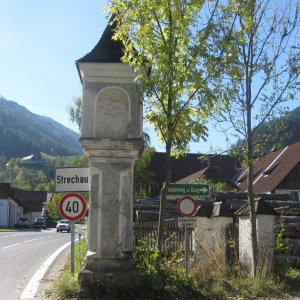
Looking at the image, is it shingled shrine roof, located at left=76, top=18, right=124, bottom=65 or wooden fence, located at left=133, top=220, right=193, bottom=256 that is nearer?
shingled shrine roof, located at left=76, top=18, right=124, bottom=65

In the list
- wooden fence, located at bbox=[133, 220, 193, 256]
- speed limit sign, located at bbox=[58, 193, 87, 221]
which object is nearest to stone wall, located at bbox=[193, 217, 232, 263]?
wooden fence, located at bbox=[133, 220, 193, 256]

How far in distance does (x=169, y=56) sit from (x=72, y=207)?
380 centimetres

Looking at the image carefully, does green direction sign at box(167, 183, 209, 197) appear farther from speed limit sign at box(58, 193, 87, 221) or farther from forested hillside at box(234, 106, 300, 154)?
speed limit sign at box(58, 193, 87, 221)

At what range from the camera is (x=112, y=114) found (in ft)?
36.3

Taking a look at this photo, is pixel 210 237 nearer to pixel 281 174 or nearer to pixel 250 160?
pixel 250 160

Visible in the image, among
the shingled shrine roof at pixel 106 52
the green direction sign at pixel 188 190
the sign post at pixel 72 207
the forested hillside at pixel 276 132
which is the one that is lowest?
the sign post at pixel 72 207

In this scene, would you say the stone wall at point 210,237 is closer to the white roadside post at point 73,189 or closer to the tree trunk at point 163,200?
the tree trunk at point 163,200

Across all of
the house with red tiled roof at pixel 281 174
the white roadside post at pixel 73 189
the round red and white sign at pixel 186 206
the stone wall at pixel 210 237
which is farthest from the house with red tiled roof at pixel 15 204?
the round red and white sign at pixel 186 206

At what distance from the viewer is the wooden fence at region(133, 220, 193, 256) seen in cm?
1494

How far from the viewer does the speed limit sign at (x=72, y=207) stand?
10898 millimetres

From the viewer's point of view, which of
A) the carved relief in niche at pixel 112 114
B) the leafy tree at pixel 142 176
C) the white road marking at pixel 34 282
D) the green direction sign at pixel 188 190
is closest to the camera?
the white road marking at pixel 34 282

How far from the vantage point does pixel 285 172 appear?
4034cm

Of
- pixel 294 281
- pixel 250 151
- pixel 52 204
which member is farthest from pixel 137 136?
pixel 52 204

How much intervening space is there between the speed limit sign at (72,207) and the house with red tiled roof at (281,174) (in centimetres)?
2769
